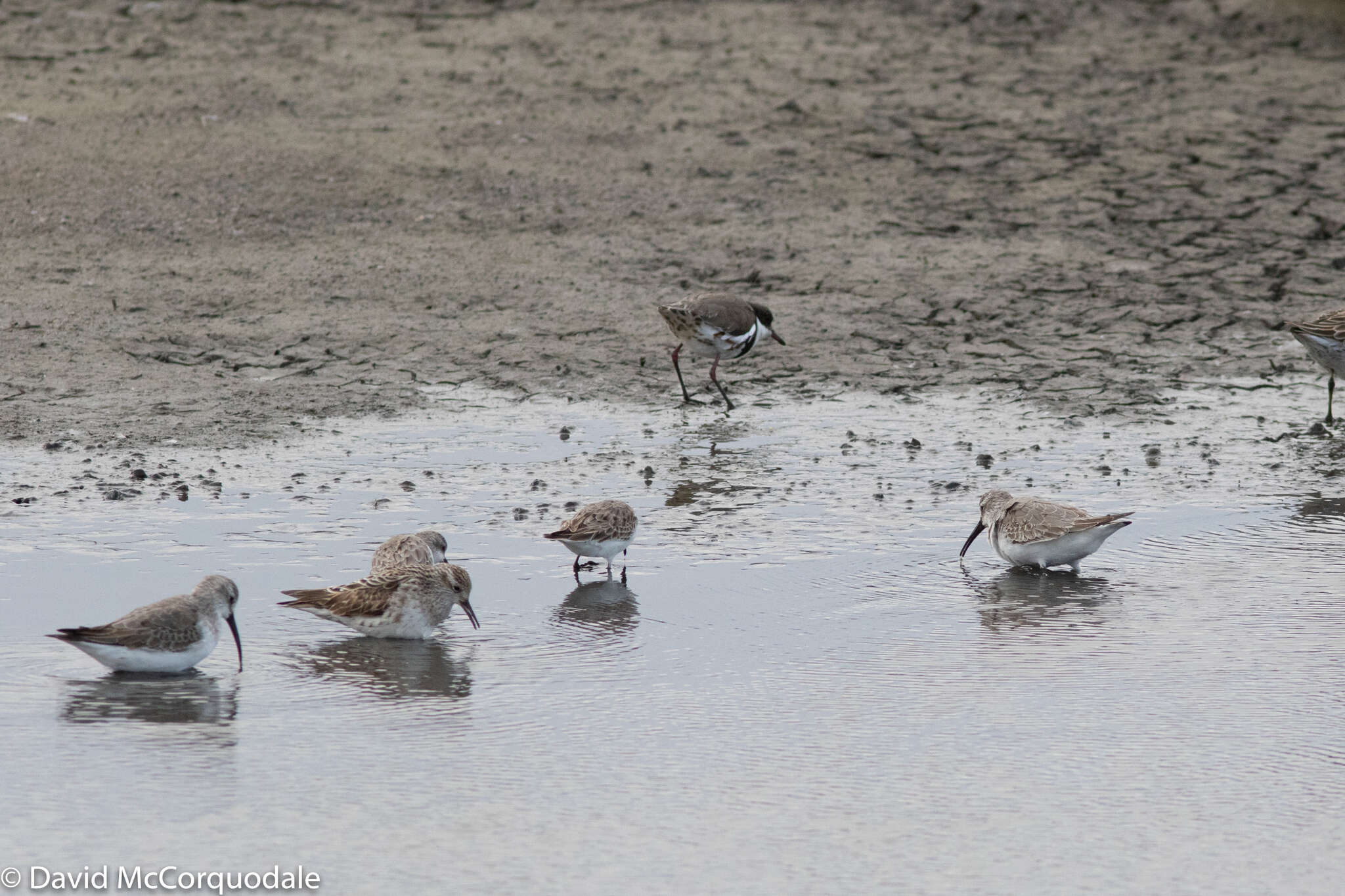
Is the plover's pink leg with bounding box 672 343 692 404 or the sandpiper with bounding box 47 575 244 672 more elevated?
the plover's pink leg with bounding box 672 343 692 404

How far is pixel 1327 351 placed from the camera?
39.3ft

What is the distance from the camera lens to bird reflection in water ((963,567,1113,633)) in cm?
824

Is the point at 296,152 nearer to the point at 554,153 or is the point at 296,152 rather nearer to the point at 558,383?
the point at 554,153

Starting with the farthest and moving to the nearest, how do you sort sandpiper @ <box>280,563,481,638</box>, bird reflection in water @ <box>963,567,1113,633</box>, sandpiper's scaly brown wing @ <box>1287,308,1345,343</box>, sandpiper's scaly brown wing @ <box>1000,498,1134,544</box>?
sandpiper's scaly brown wing @ <box>1287,308,1345,343</box> → sandpiper's scaly brown wing @ <box>1000,498,1134,544</box> → bird reflection in water @ <box>963,567,1113,633</box> → sandpiper @ <box>280,563,481,638</box>

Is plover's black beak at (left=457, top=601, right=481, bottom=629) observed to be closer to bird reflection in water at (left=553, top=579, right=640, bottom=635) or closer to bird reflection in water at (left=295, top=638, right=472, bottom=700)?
bird reflection in water at (left=295, top=638, right=472, bottom=700)

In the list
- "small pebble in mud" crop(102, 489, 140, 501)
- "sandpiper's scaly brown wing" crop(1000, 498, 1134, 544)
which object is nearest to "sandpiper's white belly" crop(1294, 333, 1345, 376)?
"sandpiper's scaly brown wing" crop(1000, 498, 1134, 544)

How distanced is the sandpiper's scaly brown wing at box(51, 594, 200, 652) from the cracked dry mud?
3637 mm

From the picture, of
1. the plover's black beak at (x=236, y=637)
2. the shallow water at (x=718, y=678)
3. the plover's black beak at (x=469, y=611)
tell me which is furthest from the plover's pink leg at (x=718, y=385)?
the plover's black beak at (x=236, y=637)

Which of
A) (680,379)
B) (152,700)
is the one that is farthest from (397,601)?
(680,379)

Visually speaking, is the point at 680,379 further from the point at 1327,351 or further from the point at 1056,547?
the point at 1327,351

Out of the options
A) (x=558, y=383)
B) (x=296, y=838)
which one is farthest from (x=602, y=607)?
(x=558, y=383)

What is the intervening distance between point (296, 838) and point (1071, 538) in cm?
444

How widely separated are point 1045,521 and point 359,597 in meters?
3.39

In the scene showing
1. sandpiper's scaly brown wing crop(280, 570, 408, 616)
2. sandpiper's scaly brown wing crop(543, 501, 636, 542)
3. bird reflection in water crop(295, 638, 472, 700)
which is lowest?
bird reflection in water crop(295, 638, 472, 700)
